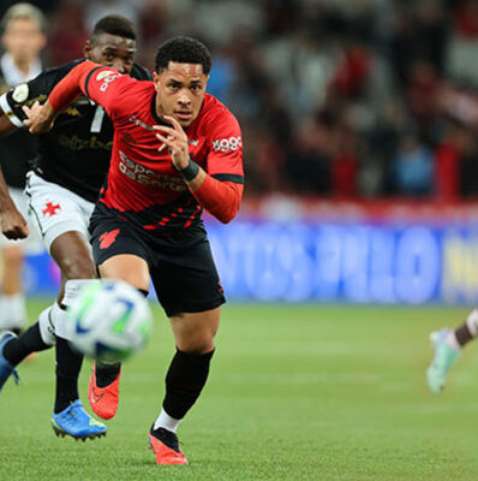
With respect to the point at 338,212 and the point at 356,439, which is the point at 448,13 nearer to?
the point at 338,212

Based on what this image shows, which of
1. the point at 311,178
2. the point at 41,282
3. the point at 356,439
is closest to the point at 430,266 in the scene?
the point at 311,178

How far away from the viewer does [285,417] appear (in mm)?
9055

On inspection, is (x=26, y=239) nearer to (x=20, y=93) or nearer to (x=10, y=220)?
(x=20, y=93)

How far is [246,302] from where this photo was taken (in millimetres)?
17938

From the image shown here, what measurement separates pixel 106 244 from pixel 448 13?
15209mm

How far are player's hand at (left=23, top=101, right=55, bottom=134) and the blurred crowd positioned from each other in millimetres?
11096

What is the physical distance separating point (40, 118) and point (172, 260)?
3.69 ft

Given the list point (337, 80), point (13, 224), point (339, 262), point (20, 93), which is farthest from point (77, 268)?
point (337, 80)

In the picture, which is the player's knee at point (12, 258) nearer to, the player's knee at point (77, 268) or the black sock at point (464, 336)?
the black sock at point (464, 336)

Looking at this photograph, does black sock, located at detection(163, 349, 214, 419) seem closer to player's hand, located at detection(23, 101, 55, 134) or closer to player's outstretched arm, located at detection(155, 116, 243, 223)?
player's outstretched arm, located at detection(155, 116, 243, 223)

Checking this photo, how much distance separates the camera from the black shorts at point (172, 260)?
23.5 feet

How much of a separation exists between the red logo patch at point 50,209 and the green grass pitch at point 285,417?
3.93 feet

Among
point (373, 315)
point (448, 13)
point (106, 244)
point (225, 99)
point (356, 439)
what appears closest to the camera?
point (106, 244)

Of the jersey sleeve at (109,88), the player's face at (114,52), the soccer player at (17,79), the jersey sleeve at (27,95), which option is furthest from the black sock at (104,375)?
the soccer player at (17,79)
